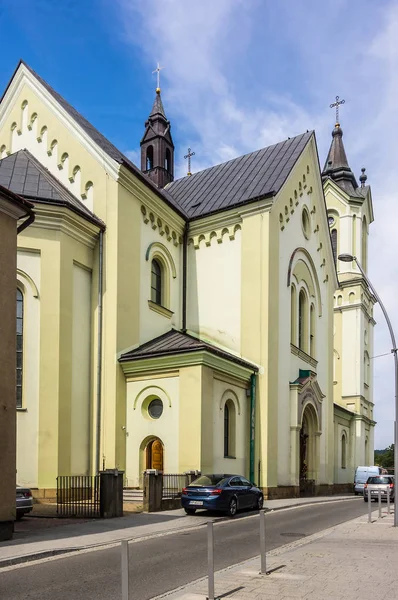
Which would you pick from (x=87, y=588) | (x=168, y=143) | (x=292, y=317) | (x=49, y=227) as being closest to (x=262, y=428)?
(x=292, y=317)

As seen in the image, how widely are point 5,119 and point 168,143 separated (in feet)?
48.8

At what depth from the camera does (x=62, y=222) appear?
20.8 meters

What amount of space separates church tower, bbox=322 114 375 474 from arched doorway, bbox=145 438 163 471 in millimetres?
23351

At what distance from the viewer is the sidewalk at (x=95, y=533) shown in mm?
10465

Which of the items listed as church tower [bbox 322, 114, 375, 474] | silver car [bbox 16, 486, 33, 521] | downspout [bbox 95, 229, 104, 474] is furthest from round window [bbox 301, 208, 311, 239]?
silver car [bbox 16, 486, 33, 521]

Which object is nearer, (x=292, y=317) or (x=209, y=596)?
(x=209, y=596)

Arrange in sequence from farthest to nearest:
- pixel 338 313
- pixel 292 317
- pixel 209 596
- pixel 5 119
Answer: pixel 338 313 → pixel 292 317 → pixel 5 119 → pixel 209 596

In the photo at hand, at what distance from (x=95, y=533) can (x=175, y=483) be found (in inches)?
248

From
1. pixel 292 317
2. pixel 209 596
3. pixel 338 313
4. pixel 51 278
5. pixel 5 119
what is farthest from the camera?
pixel 338 313

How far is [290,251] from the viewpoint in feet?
92.7

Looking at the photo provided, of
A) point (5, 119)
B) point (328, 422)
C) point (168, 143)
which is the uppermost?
point (168, 143)

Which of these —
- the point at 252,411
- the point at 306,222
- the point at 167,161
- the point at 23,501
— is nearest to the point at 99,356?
the point at 252,411

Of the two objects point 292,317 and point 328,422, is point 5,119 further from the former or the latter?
point 328,422

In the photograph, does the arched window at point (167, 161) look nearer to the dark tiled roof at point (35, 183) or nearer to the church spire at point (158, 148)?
the church spire at point (158, 148)
